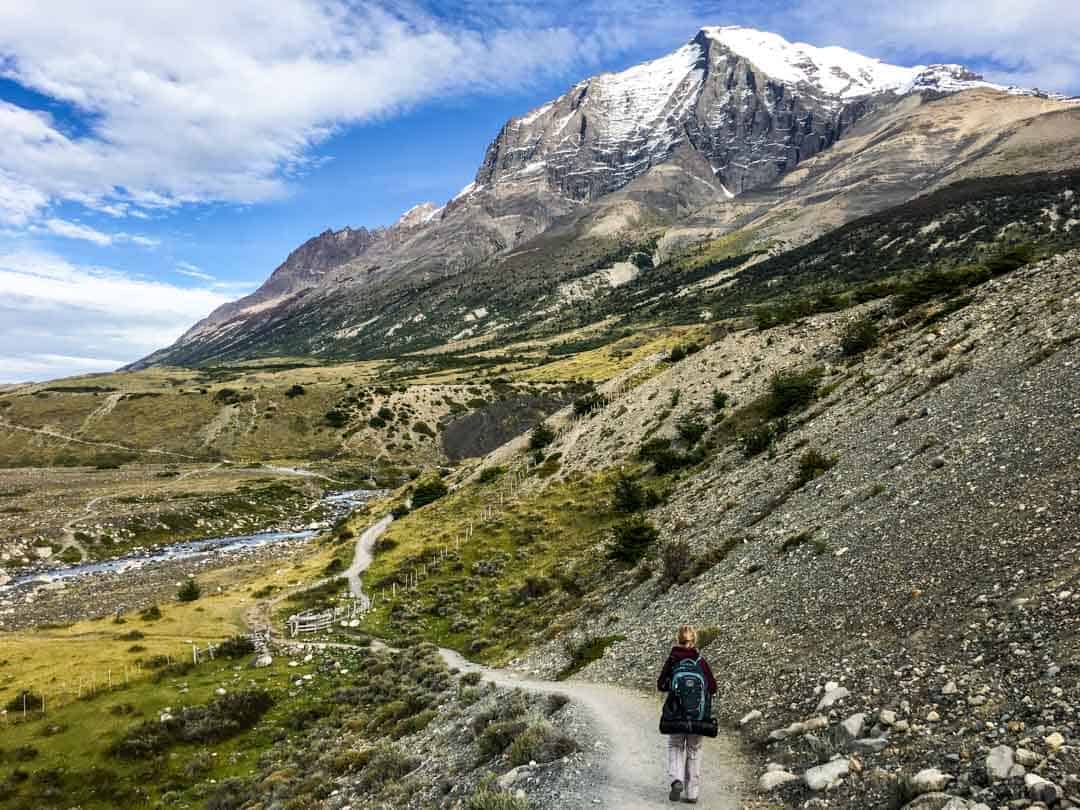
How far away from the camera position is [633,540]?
36.2m

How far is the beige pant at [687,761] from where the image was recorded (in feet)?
38.6

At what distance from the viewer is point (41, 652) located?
46.0m

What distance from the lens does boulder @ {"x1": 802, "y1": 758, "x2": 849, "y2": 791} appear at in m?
11.0

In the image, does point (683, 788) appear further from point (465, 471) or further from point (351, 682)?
point (465, 471)

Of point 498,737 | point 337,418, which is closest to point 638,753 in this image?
point 498,737

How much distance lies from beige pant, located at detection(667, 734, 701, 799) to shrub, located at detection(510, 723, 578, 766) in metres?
3.99

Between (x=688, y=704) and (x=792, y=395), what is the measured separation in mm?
36892

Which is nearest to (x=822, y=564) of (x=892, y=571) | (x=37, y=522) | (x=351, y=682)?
(x=892, y=571)

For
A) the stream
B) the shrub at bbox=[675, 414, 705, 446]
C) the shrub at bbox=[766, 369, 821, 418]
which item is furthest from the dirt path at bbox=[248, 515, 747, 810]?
the stream

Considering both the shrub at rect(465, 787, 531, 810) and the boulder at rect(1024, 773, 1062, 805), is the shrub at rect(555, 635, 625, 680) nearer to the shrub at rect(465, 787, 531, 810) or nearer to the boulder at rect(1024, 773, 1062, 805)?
the shrub at rect(465, 787, 531, 810)

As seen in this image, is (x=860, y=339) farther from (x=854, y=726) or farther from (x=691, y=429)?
(x=854, y=726)

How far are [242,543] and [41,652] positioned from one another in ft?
156

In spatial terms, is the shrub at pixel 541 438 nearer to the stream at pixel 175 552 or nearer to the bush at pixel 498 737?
the stream at pixel 175 552

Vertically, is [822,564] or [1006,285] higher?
[1006,285]
